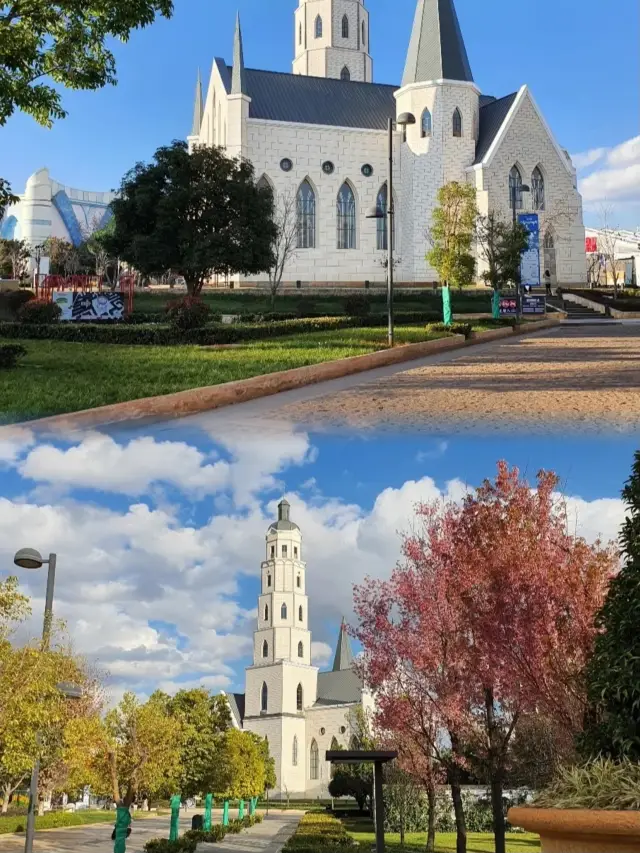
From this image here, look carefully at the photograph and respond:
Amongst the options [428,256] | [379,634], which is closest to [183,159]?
[428,256]

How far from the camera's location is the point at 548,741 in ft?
50.1

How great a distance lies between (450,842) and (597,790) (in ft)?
72.3

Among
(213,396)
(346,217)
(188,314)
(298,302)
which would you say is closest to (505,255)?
(298,302)

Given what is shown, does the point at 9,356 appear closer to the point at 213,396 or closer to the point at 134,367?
the point at 134,367

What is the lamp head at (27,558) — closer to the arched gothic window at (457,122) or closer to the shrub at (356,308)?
the shrub at (356,308)

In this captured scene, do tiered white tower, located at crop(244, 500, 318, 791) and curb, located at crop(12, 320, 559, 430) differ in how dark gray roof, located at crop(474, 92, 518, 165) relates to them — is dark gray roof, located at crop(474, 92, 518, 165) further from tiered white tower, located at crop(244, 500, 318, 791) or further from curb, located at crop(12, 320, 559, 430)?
curb, located at crop(12, 320, 559, 430)

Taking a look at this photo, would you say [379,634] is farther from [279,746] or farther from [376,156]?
[279,746]

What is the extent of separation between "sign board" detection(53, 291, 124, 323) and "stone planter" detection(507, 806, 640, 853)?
23.3 meters

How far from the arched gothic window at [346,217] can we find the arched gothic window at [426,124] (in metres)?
5.74

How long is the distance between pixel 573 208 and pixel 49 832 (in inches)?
1879

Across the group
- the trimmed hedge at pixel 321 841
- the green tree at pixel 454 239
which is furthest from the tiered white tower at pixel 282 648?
the trimmed hedge at pixel 321 841

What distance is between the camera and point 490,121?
63094 mm

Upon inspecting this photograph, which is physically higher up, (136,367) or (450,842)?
(136,367)

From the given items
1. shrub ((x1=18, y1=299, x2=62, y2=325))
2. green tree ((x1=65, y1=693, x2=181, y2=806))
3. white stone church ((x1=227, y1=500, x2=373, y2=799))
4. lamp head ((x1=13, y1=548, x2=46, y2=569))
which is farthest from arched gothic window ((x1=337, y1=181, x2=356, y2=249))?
lamp head ((x1=13, y1=548, x2=46, y2=569))
